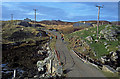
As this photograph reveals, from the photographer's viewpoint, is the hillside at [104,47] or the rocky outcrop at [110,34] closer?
the hillside at [104,47]

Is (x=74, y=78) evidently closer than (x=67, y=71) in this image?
Yes

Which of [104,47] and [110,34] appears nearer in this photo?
[104,47]

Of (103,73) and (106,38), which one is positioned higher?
(106,38)

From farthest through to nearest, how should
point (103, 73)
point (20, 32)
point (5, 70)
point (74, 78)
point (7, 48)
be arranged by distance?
1. point (20, 32)
2. point (7, 48)
3. point (5, 70)
4. point (103, 73)
5. point (74, 78)

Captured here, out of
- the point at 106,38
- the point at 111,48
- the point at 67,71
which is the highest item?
the point at 106,38

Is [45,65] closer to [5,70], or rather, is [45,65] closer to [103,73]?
[5,70]

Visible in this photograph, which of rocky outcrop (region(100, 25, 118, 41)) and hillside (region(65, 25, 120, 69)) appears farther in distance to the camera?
rocky outcrop (region(100, 25, 118, 41))

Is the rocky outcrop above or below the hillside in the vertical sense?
above

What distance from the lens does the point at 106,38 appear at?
38500 mm

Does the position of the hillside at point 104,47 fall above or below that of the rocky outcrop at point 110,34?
below

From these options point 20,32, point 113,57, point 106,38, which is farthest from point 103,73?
point 20,32

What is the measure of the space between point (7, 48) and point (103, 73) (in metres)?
37.2

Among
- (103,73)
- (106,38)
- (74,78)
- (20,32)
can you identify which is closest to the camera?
(74,78)

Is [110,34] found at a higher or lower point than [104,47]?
higher
